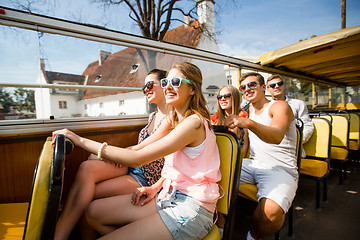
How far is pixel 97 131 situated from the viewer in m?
2.06

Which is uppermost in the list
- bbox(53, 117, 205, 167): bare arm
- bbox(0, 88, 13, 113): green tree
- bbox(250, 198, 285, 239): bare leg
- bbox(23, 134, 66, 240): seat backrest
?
bbox(0, 88, 13, 113): green tree

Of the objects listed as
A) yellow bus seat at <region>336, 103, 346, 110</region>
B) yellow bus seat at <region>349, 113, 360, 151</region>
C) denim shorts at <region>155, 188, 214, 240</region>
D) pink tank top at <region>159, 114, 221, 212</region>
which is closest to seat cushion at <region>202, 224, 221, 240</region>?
denim shorts at <region>155, 188, 214, 240</region>

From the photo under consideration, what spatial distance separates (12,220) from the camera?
137 centimetres

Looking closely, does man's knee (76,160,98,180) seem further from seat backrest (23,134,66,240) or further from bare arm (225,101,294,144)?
bare arm (225,101,294,144)

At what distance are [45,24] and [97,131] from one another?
1064 mm

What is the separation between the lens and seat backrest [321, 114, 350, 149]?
3.34 metres

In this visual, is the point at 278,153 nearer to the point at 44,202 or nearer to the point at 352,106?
the point at 44,202

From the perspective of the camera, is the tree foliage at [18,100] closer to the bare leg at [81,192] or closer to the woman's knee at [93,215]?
the bare leg at [81,192]

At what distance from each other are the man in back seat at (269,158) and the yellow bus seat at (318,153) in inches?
35.7

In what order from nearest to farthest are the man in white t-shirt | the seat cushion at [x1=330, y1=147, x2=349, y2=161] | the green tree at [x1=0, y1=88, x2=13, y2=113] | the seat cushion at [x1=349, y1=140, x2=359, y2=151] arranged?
the green tree at [x1=0, y1=88, x2=13, y2=113] → the man in white t-shirt → the seat cushion at [x1=330, y1=147, x2=349, y2=161] → the seat cushion at [x1=349, y1=140, x2=359, y2=151]

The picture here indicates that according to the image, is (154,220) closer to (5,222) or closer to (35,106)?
(5,222)

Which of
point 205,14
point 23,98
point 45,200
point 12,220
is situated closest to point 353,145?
point 45,200

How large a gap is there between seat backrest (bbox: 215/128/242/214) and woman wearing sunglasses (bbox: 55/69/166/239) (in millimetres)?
613

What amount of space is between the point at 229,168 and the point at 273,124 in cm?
Answer: 84
